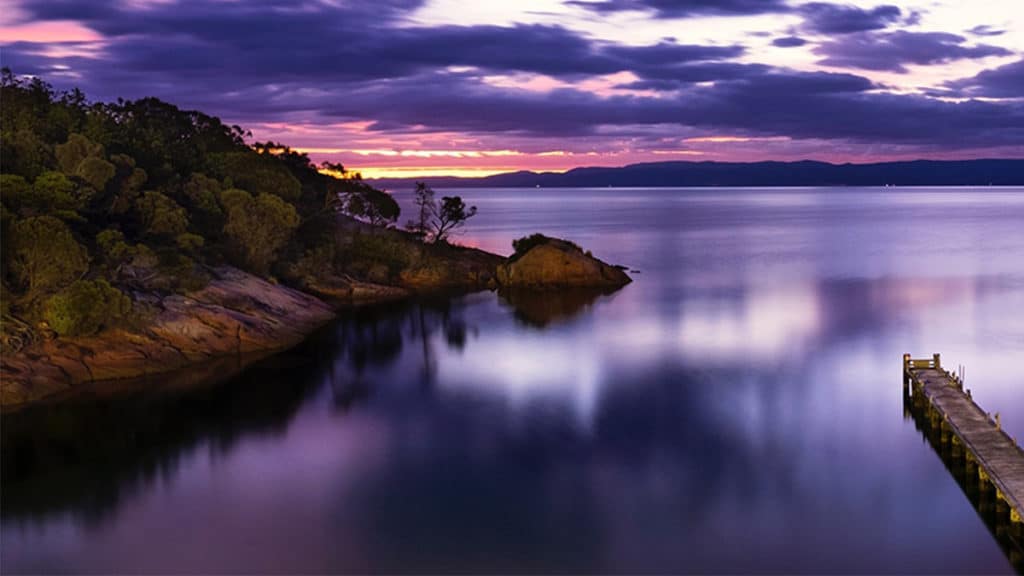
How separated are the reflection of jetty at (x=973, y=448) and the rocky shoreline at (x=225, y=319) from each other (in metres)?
35.5

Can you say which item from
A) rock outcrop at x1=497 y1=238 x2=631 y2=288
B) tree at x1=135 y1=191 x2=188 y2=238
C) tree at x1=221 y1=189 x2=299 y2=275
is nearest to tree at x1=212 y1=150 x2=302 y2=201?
tree at x1=221 y1=189 x2=299 y2=275

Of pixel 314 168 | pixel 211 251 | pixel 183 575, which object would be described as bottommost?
pixel 183 575

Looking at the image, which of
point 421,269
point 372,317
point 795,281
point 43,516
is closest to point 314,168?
point 421,269

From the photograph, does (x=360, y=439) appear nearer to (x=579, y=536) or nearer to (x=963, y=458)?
(x=579, y=536)

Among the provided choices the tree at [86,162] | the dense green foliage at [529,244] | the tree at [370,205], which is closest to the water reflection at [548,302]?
the dense green foliage at [529,244]

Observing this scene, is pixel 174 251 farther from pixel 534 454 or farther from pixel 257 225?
pixel 534 454

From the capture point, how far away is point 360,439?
38906 mm

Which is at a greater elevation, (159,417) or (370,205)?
(370,205)

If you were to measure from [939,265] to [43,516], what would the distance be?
92465 millimetres

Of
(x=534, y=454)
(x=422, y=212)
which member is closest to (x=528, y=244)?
(x=422, y=212)

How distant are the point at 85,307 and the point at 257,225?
2367cm

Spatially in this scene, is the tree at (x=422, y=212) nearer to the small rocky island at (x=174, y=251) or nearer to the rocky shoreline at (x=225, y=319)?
the small rocky island at (x=174, y=251)

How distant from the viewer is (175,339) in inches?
2012

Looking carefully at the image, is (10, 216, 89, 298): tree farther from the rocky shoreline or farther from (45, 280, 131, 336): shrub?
the rocky shoreline
